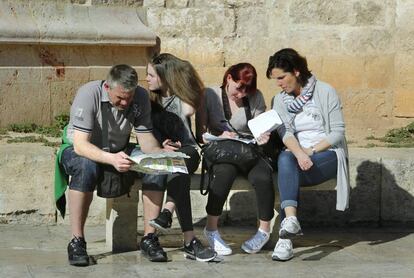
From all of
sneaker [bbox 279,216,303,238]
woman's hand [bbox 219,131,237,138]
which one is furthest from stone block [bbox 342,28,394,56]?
sneaker [bbox 279,216,303,238]

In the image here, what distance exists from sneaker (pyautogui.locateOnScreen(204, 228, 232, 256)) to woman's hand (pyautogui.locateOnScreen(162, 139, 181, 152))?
2.04ft

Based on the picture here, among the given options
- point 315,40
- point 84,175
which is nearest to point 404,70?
point 315,40

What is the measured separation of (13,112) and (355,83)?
10.6ft

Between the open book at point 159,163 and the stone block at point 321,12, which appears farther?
the stone block at point 321,12

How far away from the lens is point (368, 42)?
970cm

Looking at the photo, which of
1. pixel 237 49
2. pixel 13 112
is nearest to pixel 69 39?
pixel 13 112

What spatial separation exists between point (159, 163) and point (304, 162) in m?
1.10

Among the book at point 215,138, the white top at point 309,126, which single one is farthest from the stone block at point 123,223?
the white top at point 309,126

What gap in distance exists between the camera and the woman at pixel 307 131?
699 cm

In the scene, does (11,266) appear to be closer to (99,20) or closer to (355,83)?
(99,20)

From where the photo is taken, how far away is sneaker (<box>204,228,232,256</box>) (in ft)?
22.6

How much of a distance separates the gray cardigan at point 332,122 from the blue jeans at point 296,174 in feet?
0.20

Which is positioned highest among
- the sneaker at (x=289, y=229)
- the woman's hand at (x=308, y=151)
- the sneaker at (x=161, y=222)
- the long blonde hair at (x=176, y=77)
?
the long blonde hair at (x=176, y=77)

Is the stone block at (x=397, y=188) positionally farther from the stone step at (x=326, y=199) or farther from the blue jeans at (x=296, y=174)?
the blue jeans at (x=296, y=174)
